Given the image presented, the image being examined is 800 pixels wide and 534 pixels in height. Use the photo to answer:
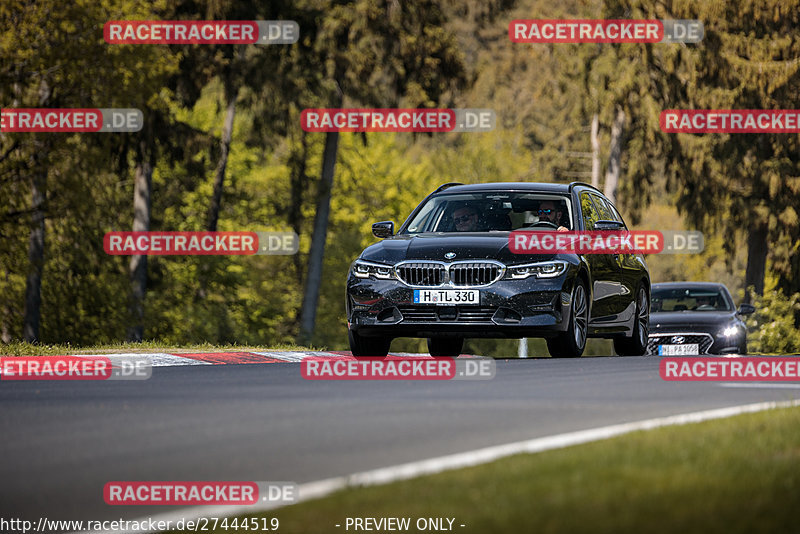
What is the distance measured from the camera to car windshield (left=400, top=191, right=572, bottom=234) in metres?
16.1

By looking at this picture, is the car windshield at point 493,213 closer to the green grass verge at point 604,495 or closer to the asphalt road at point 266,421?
the asphalt road at point 266,421

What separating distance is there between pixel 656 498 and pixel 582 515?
484 mm

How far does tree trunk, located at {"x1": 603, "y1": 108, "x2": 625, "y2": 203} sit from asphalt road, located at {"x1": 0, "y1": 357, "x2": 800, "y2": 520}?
32965 millimetres

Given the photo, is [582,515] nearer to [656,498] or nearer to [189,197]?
[656,498]

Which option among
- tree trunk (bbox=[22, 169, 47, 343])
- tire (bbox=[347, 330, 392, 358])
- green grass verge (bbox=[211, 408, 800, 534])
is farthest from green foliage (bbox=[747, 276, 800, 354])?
green grass verge (bbox=[211, 408, 800, 534])

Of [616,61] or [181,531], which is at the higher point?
[616,61]

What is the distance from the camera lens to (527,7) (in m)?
97.8

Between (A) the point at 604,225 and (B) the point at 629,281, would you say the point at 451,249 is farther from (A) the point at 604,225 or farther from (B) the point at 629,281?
(B) the point at 629,281

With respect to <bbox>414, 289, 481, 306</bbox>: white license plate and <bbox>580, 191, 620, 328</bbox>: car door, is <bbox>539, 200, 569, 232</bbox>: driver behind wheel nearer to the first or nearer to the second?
<bbox>580, 191, 620, 328</bbox>: car door

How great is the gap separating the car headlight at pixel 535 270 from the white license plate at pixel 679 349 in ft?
25.3

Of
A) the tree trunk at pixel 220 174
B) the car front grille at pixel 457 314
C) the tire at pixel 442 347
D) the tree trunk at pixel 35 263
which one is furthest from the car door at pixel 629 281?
the tree trunk at pixel 220 174

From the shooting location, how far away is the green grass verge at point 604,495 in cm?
579

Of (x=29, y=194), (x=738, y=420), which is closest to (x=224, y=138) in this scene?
(x=29, y=194)

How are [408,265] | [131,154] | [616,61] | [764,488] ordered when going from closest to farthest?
[764,488], [408,265], [131,154], [616,61]
